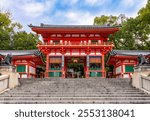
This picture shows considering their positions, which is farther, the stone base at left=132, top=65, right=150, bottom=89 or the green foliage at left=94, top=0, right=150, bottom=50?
the green foliage at left=94, top=0, right=150, bottom=50

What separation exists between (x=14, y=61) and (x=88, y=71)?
9.26 meters

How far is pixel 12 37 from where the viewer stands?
4712cm

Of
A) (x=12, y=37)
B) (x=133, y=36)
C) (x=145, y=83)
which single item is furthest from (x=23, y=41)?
(x=145, y=83)

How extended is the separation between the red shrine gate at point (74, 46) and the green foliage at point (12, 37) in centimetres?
1525

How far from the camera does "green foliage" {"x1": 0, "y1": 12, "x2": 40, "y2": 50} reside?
45000 mm

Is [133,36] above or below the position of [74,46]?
above

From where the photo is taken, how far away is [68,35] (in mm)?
31906

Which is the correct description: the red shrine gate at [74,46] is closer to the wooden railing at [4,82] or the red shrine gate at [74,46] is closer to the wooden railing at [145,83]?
the wooden railing at [4,82]

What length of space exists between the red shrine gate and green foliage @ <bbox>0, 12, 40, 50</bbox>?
15248 millimetres

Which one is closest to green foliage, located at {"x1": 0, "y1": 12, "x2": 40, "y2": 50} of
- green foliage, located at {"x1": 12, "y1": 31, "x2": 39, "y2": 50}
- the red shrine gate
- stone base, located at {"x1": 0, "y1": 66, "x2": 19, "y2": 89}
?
green foliage, located at {"x1": 12, "y1": 31, "x2": 39, "y2": 50}

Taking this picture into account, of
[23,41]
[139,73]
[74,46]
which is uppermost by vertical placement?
[23,41]

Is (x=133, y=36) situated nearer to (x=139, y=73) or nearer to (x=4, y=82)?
(x=139, y=73)

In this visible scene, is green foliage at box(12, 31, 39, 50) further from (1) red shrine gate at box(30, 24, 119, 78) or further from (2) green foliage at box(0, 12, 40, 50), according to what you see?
(1) red shrine gate at box(30, 24, 119, 78)

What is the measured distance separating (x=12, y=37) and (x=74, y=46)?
20.5 metres
